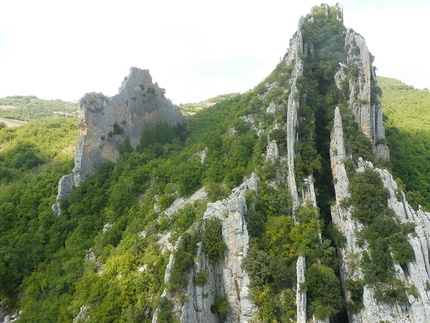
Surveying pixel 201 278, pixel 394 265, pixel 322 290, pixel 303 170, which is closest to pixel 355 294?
pixel 322 290

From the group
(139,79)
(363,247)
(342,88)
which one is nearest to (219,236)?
(363,247)

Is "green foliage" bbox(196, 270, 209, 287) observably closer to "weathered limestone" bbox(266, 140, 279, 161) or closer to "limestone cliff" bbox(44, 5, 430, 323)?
"limestone cliff" bbox(44, 5, 430, 323)

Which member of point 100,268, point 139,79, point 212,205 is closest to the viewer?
point 212,205

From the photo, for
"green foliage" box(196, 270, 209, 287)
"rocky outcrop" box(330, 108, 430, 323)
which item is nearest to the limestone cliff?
"rocky outcrop" box(330, 108, 430, 323)

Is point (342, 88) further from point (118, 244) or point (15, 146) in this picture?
point (15, 146)

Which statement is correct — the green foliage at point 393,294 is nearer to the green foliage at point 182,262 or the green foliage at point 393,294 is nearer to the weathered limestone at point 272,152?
the green foliage at point 182,262
